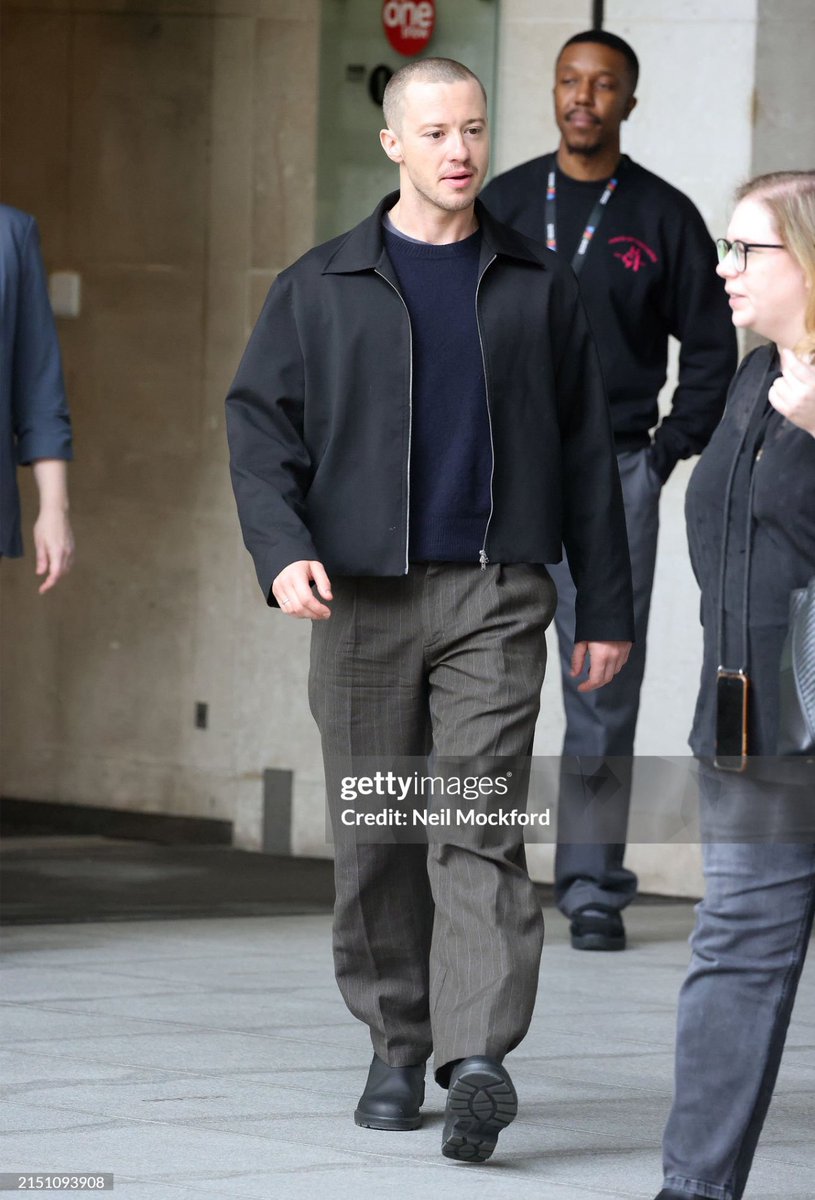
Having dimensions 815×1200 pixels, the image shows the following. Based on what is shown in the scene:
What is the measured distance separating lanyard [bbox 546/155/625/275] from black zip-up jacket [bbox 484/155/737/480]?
0.02m

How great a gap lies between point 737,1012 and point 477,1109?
62 cm

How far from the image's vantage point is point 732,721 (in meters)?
3.49

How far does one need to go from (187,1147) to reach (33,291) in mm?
2465

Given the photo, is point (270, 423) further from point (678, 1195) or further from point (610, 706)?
point (610, 706)

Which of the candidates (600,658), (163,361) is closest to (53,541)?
(600,658)

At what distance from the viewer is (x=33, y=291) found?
5801 millimetres

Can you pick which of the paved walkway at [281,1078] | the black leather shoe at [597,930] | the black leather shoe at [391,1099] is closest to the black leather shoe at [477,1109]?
the paved walkway at [281,1078]

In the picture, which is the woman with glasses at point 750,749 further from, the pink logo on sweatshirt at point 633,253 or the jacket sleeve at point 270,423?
the pink logo on sweatshirt at point 633,253

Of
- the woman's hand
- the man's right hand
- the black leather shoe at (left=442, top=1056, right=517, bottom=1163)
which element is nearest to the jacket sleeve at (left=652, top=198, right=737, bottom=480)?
the man's right hand

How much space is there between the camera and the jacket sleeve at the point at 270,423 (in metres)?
4.31

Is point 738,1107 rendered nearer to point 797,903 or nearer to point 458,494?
point 797,903

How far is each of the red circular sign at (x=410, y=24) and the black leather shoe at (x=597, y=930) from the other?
3136mm

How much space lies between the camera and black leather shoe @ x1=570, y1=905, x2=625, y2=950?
6645mm

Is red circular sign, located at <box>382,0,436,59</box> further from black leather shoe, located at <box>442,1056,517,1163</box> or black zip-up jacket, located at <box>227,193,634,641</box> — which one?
black leather shoe, located at <box>442,1056,517,1163</box>
